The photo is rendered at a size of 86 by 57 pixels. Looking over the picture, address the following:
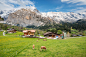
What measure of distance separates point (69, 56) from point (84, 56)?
92.8 inches

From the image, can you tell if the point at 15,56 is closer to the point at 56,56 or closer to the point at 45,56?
the point at 45,56

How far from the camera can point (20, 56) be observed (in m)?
11.1

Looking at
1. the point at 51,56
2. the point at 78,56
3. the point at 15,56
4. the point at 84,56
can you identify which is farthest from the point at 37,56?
the point at 84,56

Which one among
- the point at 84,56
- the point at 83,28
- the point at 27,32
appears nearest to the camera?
the point at 84,56

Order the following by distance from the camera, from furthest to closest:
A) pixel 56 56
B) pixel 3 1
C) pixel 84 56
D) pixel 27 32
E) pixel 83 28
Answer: pixel 83 28 < pixel 27 32 < pixel 3 1 < pixel 56 56 < pixel 84 56

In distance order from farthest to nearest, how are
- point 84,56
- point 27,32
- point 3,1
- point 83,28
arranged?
1. point 83,28
2. point 27,32
3. point 3,1
4. point 84,56

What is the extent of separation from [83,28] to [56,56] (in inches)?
5007

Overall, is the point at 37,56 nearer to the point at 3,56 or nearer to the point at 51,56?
the point at 51,56

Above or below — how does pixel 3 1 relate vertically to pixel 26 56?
above

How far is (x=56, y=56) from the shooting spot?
34.8 feet

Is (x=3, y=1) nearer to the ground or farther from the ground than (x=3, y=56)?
farther from the ground

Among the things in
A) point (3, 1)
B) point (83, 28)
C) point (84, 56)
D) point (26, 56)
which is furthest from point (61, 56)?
point (83, 28)

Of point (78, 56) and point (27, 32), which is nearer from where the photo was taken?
point (78, 56)

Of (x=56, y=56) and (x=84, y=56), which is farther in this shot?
(x=56, y=56)
